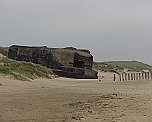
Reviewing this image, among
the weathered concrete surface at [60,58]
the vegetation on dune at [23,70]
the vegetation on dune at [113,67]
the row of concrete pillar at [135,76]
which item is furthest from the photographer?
the vegetation on dune at [113,67]

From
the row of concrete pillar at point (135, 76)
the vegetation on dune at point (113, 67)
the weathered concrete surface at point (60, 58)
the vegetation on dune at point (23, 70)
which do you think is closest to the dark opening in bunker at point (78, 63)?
the weathered concrete surface at point (60, 58)

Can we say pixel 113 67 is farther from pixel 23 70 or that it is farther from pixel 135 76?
pixel 23 70

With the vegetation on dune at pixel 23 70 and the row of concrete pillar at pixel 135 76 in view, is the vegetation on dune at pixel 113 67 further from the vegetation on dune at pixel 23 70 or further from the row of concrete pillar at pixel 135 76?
the vegetation on dune at pixel 23 70

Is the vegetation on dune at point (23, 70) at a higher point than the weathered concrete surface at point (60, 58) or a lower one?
lower

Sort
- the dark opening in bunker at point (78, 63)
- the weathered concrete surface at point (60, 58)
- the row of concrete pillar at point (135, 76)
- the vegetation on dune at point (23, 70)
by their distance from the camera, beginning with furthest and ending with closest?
the row of concrete pillar at point (135, 76) < the dark opening in bunker at point (78, 63) < the weathered concrete surface at point (60, 58) < the vegetation on dune at point (23, 70)

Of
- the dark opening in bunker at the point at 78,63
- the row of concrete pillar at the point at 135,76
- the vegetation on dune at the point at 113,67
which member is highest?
the vegetation on dune at the point at 113,67

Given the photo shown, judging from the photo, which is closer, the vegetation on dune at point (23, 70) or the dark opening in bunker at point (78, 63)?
the vegetation on dune at point (23, 70)

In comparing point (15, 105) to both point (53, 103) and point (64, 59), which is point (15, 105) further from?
point (64, 59)

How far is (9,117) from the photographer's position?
10.2 m

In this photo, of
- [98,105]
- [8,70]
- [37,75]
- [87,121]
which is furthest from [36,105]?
[37,75]

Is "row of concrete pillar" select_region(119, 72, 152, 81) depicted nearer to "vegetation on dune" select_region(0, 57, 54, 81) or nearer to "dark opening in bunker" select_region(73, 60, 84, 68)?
"dark opening in bunker" select_region(73, 60, 84, 68)

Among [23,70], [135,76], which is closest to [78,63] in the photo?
[135,76]

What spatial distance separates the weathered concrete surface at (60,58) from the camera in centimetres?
3528

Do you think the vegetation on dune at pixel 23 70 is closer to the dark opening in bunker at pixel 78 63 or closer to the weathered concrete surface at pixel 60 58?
the weathered concrete surface at pixel 60 58
